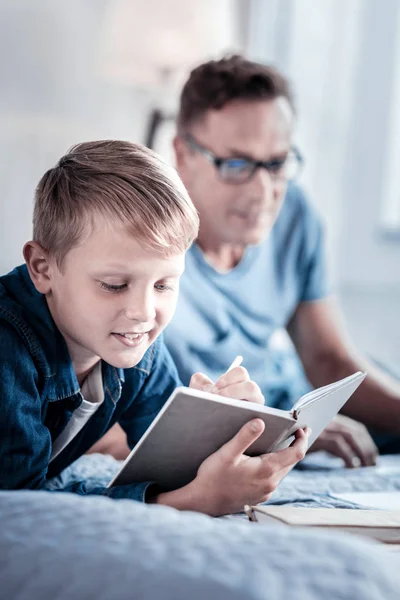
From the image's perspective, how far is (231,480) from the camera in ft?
3.31

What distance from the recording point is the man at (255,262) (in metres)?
1.74

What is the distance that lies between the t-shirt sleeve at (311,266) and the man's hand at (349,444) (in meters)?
0.43

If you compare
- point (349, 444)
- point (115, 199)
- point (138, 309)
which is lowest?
point (349, 444)

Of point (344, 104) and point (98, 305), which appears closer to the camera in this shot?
point (98, 305)

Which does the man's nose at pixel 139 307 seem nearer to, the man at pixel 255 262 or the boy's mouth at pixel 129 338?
the boy's mouth at pixel 129 338

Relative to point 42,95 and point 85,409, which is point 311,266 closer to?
point 42,95

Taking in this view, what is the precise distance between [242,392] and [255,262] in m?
0.91

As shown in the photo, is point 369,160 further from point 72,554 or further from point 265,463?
point 72,554

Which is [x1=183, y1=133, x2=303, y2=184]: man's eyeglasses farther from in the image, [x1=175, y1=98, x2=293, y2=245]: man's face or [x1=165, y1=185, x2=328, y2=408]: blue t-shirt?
[x1=165, y1=185, x2=328, y2=408]: blue t-shirt

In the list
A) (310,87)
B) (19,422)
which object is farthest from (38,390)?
(310,87)

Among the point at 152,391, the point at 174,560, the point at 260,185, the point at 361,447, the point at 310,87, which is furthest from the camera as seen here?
the point at 310,87

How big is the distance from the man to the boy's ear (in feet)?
1.99

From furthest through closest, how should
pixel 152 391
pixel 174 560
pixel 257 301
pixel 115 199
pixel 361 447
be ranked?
pixel 257 301, pixel 361 447, pixel 152 391, pixel 115 199, pixel 174 560

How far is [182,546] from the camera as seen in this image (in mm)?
661
